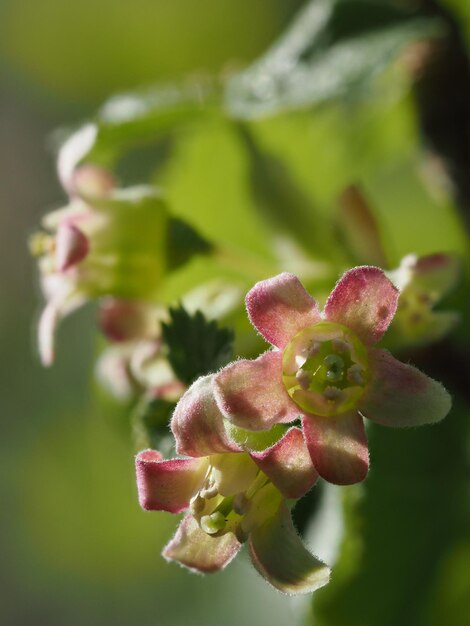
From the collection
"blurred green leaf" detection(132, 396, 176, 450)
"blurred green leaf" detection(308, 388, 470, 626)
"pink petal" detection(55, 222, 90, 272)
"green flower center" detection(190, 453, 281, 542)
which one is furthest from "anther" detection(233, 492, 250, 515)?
"blurred green leaf" detection(308, 388, 470, 626)

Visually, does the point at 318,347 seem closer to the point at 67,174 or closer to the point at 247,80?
the point at 67,174

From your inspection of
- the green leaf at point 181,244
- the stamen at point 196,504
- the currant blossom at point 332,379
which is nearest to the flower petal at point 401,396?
the currant blossom at point 332,379

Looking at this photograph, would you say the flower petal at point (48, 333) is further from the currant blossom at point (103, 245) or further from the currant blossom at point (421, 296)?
the currant blossom at point (421, 296)

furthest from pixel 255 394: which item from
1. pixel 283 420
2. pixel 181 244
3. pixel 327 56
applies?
pixel 327 56

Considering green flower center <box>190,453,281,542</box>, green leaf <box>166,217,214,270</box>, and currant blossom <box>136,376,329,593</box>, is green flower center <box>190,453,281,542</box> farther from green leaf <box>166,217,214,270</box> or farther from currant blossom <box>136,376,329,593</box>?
green leaf <box>166,217,214,270</box>

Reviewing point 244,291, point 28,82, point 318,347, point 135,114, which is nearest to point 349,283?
point 318,347
